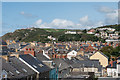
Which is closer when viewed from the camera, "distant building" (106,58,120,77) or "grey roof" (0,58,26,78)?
"grey roof" (0,58,26,78)

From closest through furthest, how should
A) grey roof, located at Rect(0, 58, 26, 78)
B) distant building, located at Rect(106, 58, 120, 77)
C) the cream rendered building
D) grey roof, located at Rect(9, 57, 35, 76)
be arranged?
1. grey roof, located at Rect(0, 58, 26, 78)
2. grey roof, located at Rect(9, 57, 35, 76)
3. distant building, located at Rect(106, 58, 120, 77)
4. the cream rendered building

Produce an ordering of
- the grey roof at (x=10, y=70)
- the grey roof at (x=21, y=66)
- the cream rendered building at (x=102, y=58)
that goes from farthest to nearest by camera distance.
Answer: the cream rendered building at (x=102, y=58) < the grey roof at (x=21, y=66) < the grey roof at (x=10, y=70)

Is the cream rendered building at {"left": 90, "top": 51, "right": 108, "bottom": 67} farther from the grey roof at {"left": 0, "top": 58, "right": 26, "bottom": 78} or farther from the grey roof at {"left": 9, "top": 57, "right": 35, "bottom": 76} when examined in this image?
the grey roof at {"left": 0, "top": 58, "right": 26, "bottom": 78}

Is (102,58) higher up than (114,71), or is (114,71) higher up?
(102,58)

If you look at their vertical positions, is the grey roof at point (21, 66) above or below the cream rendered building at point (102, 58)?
above

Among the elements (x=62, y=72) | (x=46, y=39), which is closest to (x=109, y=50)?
(x=62, y=72)

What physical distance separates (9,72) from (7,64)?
6.20 feet

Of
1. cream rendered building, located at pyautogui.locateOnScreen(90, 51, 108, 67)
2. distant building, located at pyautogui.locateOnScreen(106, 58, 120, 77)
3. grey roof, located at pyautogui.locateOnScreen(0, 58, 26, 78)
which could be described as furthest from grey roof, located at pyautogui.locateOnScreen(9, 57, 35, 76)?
cream rendered building, located at pyautogui.locateOnScreen(90, 51, 108, 67)

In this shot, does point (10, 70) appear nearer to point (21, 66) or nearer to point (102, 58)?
point (21, 66)

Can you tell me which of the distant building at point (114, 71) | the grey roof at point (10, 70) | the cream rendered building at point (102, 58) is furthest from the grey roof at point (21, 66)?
the cream rendered building at point (102, 58)

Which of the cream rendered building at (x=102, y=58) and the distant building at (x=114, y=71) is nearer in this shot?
the distant building at (x=114, y=71)

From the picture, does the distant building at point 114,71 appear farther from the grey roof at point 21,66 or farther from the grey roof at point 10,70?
the grey roof at point 10,70

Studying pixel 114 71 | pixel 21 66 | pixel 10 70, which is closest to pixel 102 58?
pixel 114 71

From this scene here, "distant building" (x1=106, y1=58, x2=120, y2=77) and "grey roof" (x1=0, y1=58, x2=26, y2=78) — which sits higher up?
"grey roof" (x1=0, y1=58, x2=26, y2=78)
